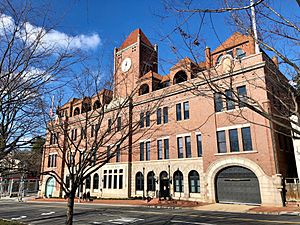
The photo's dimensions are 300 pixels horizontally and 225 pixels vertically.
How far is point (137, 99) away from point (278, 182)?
65.5 ft

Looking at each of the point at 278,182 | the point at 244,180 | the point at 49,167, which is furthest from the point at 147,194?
the point at 49,167

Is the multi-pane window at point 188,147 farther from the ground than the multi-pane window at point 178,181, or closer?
farther from the ground

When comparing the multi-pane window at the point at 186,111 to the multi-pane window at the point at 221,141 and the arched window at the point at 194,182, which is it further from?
the arched window at the point at 194,182

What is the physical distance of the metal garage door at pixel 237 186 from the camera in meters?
23.6

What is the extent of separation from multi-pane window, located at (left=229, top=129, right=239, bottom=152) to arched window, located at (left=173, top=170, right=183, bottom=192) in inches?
279

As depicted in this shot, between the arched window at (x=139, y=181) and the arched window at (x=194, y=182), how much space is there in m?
7.38

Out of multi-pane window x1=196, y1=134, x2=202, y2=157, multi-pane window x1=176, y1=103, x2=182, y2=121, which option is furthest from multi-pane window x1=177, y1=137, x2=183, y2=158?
multi-pane window x1=176, y1=103, x2=182, y2=121

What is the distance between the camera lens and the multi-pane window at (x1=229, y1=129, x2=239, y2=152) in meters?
25.6

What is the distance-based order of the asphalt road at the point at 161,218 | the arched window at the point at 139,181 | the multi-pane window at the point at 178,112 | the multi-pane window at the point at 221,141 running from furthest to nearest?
the arched window at the point at 139,181 < the multi-pane window at the point at 178,112 < the multi-pane window at the point at 221,141 < the asphalt road at the point at 161,218

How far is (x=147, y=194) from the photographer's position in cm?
3150

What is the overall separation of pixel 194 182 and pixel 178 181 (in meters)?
2.15

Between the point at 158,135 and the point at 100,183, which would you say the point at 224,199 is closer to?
the point at 158,135

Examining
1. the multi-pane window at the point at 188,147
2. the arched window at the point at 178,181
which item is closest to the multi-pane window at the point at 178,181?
the arched window at the point at 178,181

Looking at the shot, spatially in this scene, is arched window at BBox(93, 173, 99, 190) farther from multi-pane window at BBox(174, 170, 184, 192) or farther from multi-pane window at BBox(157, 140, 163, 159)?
multi-pane window at BBox(174, 170, 184, 192)
